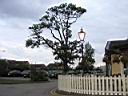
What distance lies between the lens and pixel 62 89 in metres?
28.6

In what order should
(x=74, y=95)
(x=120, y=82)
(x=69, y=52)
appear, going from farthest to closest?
(x=69, y=52) → (x=74, y=95) → (x=120, y=82)

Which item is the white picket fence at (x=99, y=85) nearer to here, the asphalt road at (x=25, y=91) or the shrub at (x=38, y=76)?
the asphalt road at (x=25, y=91)

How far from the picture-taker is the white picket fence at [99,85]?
73.6 feet

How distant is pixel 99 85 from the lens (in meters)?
23.2

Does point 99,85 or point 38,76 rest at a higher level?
point 38,76

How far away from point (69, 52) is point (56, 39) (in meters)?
7.13

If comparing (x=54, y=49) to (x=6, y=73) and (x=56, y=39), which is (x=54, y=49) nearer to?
(x=56, y=39)

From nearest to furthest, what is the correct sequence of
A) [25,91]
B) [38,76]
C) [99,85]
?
[99,85] < [25,91] < [38,76]

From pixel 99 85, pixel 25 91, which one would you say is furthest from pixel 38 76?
pixel 99 85

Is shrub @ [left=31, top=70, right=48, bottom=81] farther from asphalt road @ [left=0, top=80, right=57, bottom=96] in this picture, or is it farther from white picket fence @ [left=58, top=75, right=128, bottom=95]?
white picket fence @ [left=58, top=75, right=128, bottom=95]

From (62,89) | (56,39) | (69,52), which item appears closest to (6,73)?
(56,39)

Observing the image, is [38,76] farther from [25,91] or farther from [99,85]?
[99,85]

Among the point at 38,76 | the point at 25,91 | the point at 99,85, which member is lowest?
the point at 25,91

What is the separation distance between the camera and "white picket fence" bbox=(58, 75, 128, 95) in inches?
883
